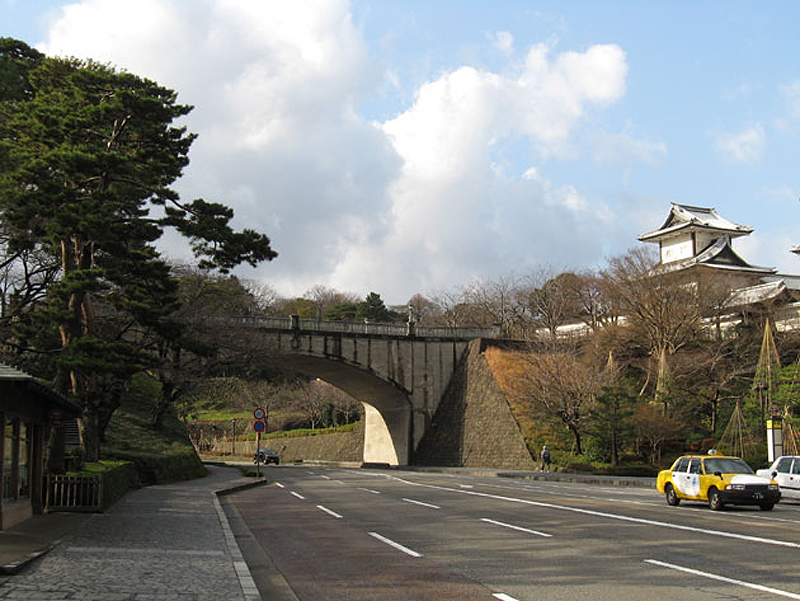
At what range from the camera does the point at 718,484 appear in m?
19.5

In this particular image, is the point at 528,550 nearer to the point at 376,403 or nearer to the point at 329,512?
the point at 329,512

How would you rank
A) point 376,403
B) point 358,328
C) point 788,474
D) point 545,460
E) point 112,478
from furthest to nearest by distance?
1. point 376,403
2. point 358,328
3. point 545,460
4. point 788,474
5. point 112,478

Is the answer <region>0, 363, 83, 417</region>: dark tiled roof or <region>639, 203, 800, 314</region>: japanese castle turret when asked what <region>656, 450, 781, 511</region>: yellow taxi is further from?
<region>639, 203, 800, 314</region>: japanese castle turret

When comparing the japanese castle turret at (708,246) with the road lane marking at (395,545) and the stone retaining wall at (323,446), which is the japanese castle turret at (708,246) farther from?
the road lane marking at (395,545)

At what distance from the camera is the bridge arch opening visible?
188ft

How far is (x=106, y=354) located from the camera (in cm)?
2091

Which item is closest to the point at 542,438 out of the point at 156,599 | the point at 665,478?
the point at 665,478

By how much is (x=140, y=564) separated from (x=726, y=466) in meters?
15.4

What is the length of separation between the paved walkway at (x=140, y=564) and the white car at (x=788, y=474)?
16.4 meters

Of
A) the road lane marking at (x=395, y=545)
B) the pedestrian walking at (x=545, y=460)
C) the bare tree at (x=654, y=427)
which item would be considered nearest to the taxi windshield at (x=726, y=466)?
the road lane marking at (x=395, y=545)

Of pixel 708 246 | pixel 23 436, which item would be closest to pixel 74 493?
pixel 23 436

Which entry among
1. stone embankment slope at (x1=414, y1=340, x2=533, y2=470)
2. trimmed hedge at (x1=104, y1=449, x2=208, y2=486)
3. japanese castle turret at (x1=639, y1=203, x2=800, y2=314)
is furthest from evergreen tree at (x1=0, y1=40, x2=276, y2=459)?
japanese castle turret at (x1=639, y1=203, x2=800, y2=314)

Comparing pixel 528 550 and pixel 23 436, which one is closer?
pixel 528 550

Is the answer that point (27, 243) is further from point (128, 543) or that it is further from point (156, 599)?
point (156, 599)
